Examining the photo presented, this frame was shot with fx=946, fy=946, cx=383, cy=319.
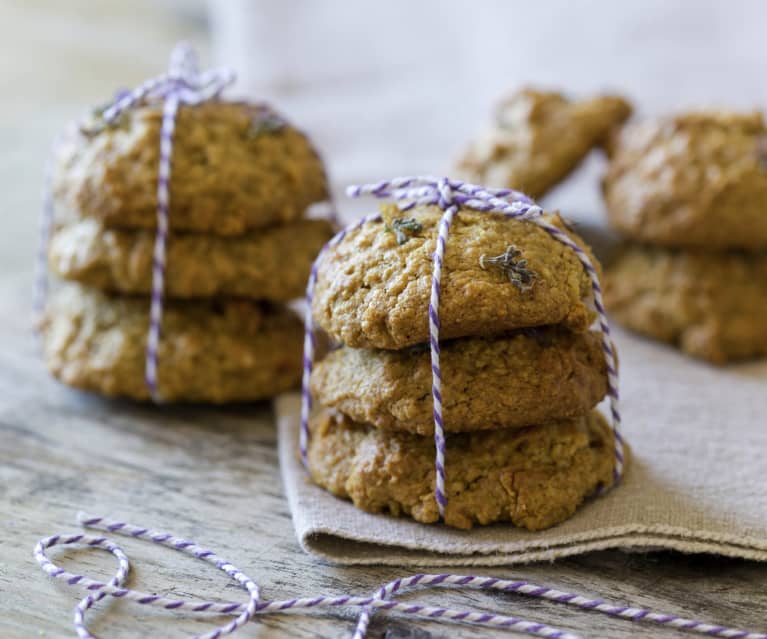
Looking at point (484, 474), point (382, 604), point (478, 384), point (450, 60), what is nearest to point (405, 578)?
point (382, 604)

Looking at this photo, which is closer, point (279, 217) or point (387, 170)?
point (279, 217)

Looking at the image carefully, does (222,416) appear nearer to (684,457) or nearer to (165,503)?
(165,503)

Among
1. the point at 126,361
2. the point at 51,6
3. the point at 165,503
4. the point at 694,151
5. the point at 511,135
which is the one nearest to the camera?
the point at 165,503

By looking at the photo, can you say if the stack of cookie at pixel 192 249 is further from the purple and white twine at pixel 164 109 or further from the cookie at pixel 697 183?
the cookie at pixel 697 183

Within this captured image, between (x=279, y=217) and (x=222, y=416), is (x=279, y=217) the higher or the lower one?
the higher one

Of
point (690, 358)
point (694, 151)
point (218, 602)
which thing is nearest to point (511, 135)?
point (694, 151)

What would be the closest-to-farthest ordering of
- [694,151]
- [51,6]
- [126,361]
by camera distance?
[126,361] < [694,151] < [51,6]

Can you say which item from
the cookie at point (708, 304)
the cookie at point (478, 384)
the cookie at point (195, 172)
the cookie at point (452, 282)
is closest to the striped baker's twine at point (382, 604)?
the cookie at point (478, 384)

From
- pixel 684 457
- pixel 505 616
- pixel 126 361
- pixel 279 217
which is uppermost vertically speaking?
pixel 279 217
